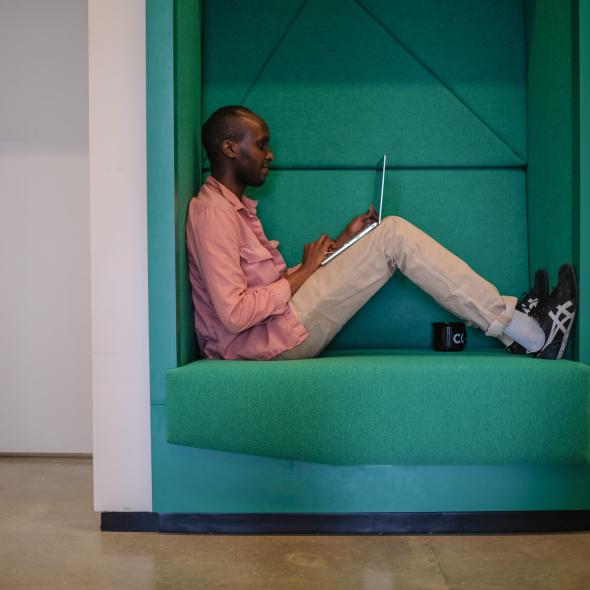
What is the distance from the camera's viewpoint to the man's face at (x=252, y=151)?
2289 millimetres

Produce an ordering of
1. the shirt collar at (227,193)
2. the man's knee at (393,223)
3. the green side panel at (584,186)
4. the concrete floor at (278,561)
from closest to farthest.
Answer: the concrete floor at (278,561)
the green side panel at (584,186)
the man's knee at (393,223)
the shirt collar at (227,193)

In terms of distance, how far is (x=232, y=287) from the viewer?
2020 millimetres

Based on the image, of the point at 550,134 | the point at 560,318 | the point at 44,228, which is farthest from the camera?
the point at 44,228

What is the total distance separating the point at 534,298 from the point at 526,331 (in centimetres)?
24

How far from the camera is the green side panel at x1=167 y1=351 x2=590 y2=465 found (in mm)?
1891

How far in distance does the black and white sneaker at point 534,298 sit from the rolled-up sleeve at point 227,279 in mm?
689

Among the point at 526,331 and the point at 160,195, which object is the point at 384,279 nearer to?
the point at 526,331

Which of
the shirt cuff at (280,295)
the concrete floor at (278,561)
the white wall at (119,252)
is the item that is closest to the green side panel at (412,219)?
the shirt cuff at (280,295)

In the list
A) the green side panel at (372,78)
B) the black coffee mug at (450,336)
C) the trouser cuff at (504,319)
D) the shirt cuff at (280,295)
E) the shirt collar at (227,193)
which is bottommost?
the black coffee mug at (450,336)

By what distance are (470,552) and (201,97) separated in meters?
1.67

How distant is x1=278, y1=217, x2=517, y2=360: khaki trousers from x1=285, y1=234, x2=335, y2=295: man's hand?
0.03 m

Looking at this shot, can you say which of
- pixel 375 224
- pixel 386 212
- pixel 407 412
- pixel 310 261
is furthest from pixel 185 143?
pixel 407 412

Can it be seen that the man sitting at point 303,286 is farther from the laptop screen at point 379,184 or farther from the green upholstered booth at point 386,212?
the laptop screen at point 379,184

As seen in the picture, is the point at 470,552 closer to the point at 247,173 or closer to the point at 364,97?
the point at 247,173
